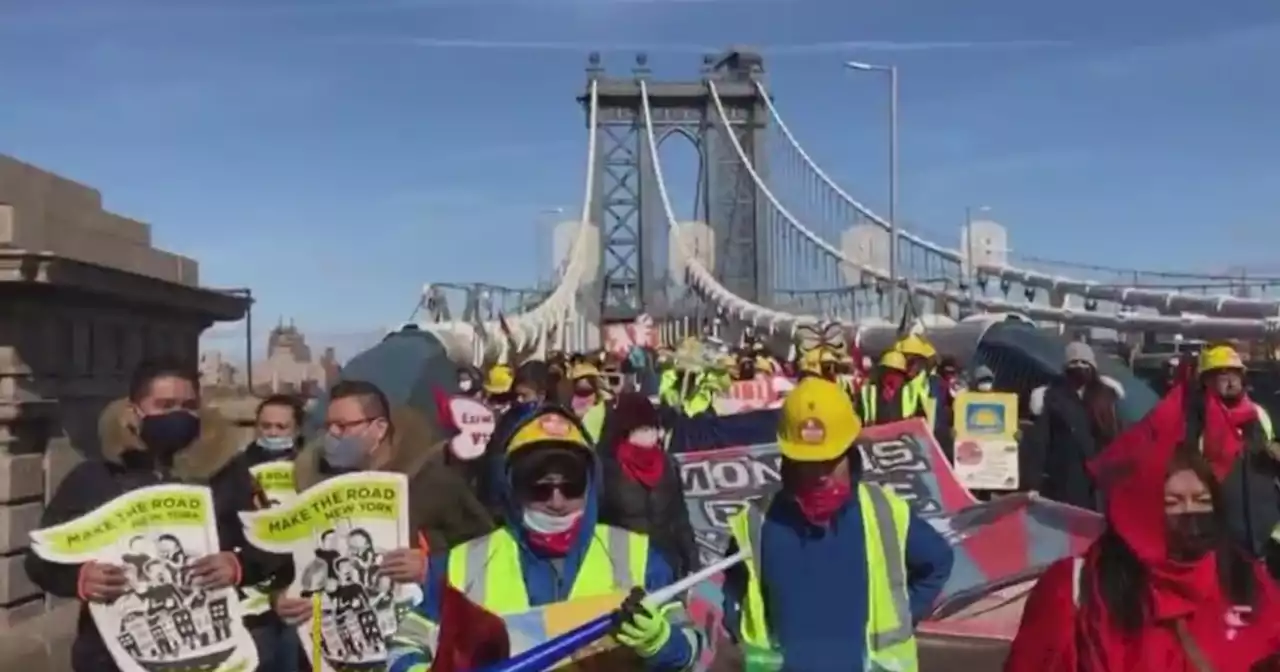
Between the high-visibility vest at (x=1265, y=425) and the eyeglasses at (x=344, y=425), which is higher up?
the eyeglasses at (x=344, y=425)

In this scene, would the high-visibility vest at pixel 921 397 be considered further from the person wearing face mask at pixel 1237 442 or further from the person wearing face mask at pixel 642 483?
the person wearing face mask at pixel 642 483

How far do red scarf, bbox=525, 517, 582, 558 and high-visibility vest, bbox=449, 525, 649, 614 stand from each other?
1.6 inches

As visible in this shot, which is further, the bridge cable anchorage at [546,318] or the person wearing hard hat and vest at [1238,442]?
the bridge cable anchorage at [546,318]

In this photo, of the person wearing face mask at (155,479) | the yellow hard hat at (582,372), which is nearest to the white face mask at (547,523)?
the person wearing face mask at (155,479)

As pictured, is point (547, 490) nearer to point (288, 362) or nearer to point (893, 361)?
point (893, 361)

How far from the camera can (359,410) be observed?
4.76 meters

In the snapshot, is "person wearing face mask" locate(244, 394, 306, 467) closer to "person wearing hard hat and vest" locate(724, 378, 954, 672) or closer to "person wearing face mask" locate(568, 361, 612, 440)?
"person wearing hard hat and vest" locate(724, 378, 954, 672)

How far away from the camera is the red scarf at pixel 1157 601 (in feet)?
9.82

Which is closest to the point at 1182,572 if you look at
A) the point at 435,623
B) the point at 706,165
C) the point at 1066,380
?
the point at 435,623

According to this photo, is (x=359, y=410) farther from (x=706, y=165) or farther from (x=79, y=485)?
(x=706, y=165)

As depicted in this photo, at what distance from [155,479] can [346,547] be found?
51 centimetres

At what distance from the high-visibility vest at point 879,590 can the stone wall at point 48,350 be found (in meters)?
3.24

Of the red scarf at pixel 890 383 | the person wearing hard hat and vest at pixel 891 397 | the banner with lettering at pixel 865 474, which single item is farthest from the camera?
the red scarf at pixel 890 383

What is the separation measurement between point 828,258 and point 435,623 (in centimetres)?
5730
